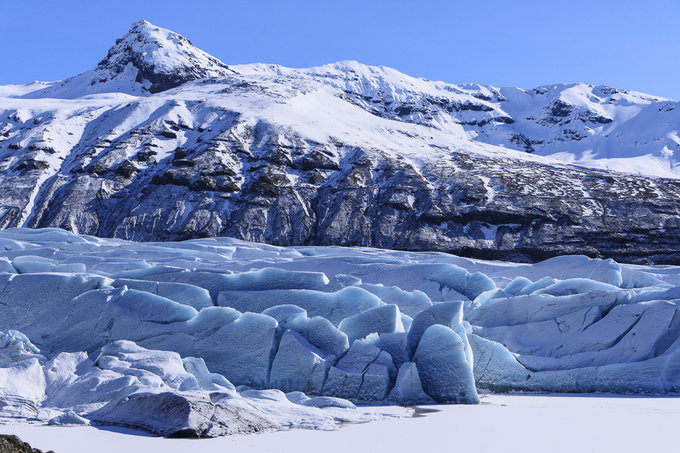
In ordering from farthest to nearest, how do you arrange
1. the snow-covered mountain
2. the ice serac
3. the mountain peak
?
1. the mountain peak
2. the snow-covered mountain
3. the ice serac

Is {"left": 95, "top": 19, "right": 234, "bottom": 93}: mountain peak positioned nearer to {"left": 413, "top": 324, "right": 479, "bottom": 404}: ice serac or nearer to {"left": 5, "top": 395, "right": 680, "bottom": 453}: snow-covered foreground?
{"left": 413, "top": 324, "right": 479, "bottom": 404}: ice serac

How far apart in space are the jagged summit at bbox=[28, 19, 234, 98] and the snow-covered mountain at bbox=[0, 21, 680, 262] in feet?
60.0

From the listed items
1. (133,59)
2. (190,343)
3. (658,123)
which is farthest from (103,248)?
(658,123)

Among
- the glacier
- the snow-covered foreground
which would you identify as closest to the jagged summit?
the glacier

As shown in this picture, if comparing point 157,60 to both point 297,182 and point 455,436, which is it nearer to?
point 297,182

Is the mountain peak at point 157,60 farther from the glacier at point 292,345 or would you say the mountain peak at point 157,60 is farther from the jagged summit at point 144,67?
the glacier at point 292,345

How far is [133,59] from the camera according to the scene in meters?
87.1

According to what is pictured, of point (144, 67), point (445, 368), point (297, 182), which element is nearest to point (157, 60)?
point (144, 67)

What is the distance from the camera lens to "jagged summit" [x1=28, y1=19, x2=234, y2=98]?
81.0 meters

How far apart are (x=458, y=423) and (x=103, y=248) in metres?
14.0

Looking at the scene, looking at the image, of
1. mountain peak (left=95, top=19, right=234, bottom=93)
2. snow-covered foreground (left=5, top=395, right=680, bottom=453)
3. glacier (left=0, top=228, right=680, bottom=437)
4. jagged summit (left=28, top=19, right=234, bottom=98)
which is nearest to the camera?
snow-covered foreground (left=5, top=395, right=680, bottom=453)

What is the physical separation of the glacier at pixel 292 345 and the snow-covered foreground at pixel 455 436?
0.35m

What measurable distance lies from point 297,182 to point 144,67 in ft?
162

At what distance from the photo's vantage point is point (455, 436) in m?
6.85
